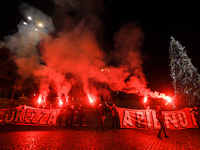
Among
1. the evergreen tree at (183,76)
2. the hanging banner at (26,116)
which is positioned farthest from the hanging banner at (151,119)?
the evergreen tree at (183,76)

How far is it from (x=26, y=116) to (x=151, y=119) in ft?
36.1

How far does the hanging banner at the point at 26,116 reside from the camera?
1010 cm

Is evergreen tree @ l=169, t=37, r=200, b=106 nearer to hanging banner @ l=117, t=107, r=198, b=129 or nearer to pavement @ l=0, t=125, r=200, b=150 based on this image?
hanging banner @ l=117, t=107, r=198, b=129

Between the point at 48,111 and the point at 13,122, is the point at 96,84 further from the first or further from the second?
the point at 13,122

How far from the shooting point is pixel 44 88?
2759 centimetres

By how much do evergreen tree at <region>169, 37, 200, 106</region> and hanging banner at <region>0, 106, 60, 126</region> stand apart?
2294 cm

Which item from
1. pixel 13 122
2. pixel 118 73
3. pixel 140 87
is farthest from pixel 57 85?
pixel 140 87

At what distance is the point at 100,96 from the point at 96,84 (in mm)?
3770

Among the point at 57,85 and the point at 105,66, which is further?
the point at 57,85

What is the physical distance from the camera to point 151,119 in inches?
393

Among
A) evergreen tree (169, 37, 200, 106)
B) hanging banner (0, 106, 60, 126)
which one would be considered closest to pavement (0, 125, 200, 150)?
hanging banner (0, 106, 60, 126)

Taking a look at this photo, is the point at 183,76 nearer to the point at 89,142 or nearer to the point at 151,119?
the point at 151,119

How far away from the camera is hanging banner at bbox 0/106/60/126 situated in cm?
1010

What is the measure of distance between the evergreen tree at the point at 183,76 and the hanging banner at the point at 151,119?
13402 mm
